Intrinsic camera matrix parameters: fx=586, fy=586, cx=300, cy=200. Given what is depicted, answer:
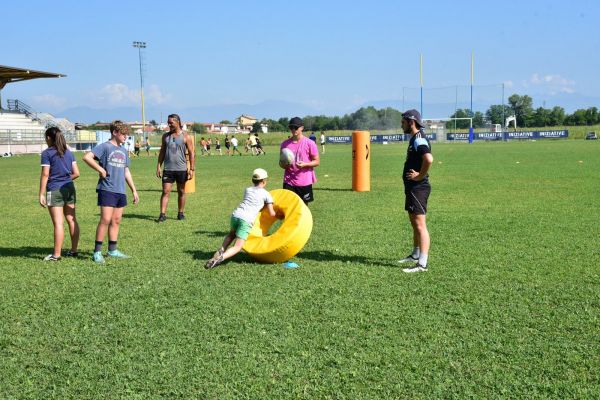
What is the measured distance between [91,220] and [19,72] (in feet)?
164

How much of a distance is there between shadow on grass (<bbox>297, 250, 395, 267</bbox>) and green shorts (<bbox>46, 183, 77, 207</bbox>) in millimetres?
3184

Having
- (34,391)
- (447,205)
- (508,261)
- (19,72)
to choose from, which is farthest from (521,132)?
(34,391)

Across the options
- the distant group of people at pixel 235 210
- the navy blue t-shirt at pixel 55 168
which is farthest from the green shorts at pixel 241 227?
the navy blue t-shirt at pixel 55 168

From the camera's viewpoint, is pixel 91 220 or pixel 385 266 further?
pixel 91 220

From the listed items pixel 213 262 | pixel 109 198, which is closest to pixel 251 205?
pixel 213 262

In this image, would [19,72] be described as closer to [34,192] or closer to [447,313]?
[34,192]

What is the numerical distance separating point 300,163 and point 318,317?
350 cm

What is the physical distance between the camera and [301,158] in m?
8.58

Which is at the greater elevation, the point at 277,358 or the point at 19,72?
the point at 19,72

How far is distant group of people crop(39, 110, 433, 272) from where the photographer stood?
7094 mm

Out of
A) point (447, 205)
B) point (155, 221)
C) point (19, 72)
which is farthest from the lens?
point (19, 72)

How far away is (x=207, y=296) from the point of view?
6070 mm

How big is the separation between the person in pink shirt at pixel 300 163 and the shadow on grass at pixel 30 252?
10.2 ft

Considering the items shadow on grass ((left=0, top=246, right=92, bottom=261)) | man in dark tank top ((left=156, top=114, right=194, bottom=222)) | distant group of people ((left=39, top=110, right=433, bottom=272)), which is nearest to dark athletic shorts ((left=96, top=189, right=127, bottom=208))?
distant group of people ((left=39, top=110, right=433, bottom=272))
